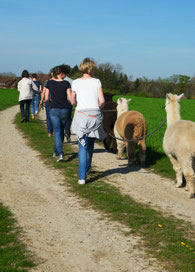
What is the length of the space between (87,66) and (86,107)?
0.73 m

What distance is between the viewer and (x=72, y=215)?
519cm

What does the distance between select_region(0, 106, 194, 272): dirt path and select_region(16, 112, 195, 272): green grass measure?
0.50ft

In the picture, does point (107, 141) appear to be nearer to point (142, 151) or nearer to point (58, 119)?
point (142, 151)

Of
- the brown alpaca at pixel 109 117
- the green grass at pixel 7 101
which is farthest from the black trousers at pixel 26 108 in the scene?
the green grass at pixel 7 101

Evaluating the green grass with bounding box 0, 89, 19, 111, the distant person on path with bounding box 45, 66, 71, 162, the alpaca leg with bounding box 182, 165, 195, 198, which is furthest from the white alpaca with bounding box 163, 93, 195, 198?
the green grass with bounding box 0, 89, 19, 111

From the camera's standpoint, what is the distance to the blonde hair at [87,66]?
21.5ft

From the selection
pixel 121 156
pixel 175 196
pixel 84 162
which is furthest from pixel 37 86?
pixel 175 196

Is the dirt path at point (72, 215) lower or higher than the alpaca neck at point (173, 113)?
lower

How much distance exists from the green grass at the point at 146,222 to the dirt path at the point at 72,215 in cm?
15

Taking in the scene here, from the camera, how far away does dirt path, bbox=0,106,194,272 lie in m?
3.74

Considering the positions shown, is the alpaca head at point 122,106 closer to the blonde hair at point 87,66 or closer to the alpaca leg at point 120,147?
the alpaca leg at point 120,147

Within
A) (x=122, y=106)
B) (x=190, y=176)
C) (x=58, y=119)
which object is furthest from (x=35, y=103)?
(x=190, y=176)

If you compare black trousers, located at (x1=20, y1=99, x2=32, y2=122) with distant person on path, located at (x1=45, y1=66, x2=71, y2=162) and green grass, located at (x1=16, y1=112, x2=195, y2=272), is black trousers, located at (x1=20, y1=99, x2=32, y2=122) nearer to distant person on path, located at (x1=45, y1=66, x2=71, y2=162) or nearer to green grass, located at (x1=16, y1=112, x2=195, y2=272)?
distant person on path, located at (x1=45, y1=66, x2=71, y2=162)

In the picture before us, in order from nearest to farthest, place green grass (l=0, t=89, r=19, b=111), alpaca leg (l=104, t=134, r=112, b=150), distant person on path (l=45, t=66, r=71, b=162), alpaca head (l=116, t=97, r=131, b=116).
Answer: distant person on path (l=45, t=66, r=71, b=162) < alpaca head (l=116, t=97, r=131, b=116) < alpaca leg (l=104, t=134, r=112, b=150) < green grass (l=0, t=89, r=19, b=111)
